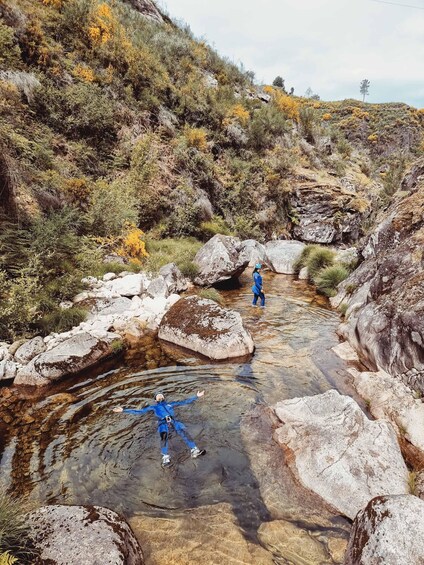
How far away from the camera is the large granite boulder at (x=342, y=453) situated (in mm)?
3932

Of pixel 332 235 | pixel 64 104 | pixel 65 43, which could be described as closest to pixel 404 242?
pixel 332 235

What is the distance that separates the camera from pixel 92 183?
13.4 meters

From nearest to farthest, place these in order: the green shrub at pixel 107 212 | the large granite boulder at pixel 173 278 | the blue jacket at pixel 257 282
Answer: the blue jacket at pixel 257 282 → the large granite boulder at pixel 173 278 → the green shrub at pixel 107 212

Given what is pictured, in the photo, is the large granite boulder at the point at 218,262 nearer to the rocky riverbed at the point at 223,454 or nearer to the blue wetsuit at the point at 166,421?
the rocky riverbed at the point at 223,454

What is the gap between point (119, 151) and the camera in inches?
611

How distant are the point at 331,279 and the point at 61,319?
9052mm

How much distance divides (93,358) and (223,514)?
175 inches

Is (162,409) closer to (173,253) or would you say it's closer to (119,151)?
(173,253)

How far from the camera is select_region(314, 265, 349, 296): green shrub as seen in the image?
11.9m

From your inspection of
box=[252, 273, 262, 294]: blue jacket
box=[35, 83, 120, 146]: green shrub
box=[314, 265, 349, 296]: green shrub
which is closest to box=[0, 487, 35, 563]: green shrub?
box=[252, 273, 262, 294]: blue jacket

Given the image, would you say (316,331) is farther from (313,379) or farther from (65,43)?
(65,43)

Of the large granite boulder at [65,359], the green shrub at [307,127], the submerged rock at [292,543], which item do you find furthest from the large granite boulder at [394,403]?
the green shrub at [307,127]

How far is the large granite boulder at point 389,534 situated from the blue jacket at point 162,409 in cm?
308

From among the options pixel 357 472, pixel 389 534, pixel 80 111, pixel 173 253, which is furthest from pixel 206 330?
pixel 80 111
